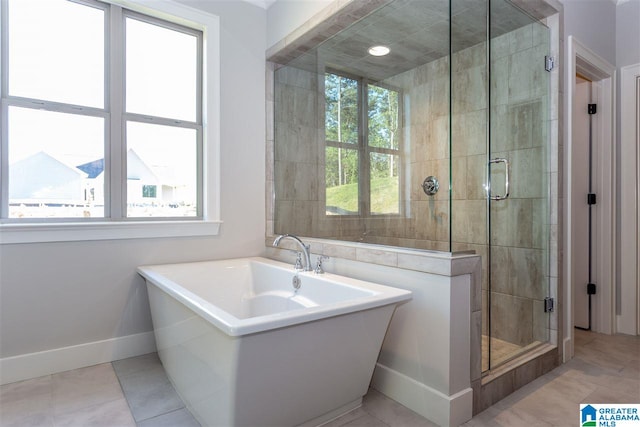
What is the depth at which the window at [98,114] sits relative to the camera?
7.29 ft

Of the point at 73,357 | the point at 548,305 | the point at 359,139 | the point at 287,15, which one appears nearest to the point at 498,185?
the point at 548,305

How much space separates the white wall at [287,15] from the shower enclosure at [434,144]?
8.6 inches

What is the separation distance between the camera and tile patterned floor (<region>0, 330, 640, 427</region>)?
5.65 feet

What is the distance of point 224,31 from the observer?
9.37 ft

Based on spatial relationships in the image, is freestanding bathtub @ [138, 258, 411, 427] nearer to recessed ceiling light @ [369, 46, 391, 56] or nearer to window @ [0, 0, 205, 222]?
window @ [0, 0, 205, 222]

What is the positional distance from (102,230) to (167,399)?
3.74 ft

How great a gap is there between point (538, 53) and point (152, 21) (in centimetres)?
263

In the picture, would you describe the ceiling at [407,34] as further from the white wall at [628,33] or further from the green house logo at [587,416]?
the green house logo at [587,416]

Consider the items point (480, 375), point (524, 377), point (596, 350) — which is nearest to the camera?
point (480, 375)

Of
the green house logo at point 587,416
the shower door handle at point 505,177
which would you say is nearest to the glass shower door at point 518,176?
the shower door handle at point 505,177

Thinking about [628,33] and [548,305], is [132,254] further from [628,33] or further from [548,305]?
[628,33]

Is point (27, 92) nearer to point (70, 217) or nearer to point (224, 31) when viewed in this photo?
point (70, 217)

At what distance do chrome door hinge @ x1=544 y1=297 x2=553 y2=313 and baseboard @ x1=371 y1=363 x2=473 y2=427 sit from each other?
94 centimetres

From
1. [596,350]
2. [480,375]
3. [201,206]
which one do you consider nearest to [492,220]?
[480,375]
